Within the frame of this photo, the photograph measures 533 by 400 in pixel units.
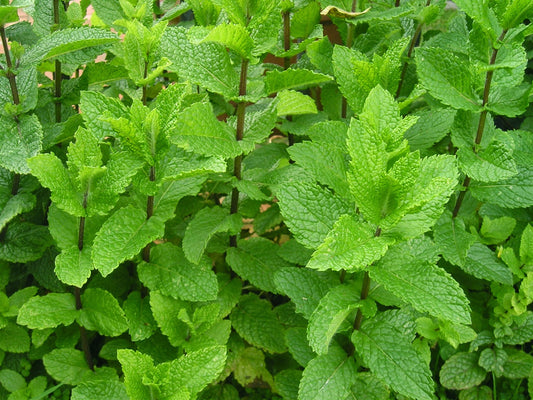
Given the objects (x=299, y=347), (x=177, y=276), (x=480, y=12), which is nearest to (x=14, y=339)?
(x=177, y=276)

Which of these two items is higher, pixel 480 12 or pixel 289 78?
pixel 480 12

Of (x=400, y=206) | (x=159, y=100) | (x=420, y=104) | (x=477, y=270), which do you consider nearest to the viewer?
(x=400, y=206)

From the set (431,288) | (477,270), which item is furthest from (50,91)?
(477,270)

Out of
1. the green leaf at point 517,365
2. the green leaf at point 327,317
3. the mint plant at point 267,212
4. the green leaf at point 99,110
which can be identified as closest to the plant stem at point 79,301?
the mint plant at point 267,212

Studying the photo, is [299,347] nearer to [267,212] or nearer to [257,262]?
[257,262]

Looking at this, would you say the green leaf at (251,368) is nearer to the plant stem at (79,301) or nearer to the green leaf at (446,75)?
the plant stem at (79,301)

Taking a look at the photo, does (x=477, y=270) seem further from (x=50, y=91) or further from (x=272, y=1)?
(x=50, y=91)
